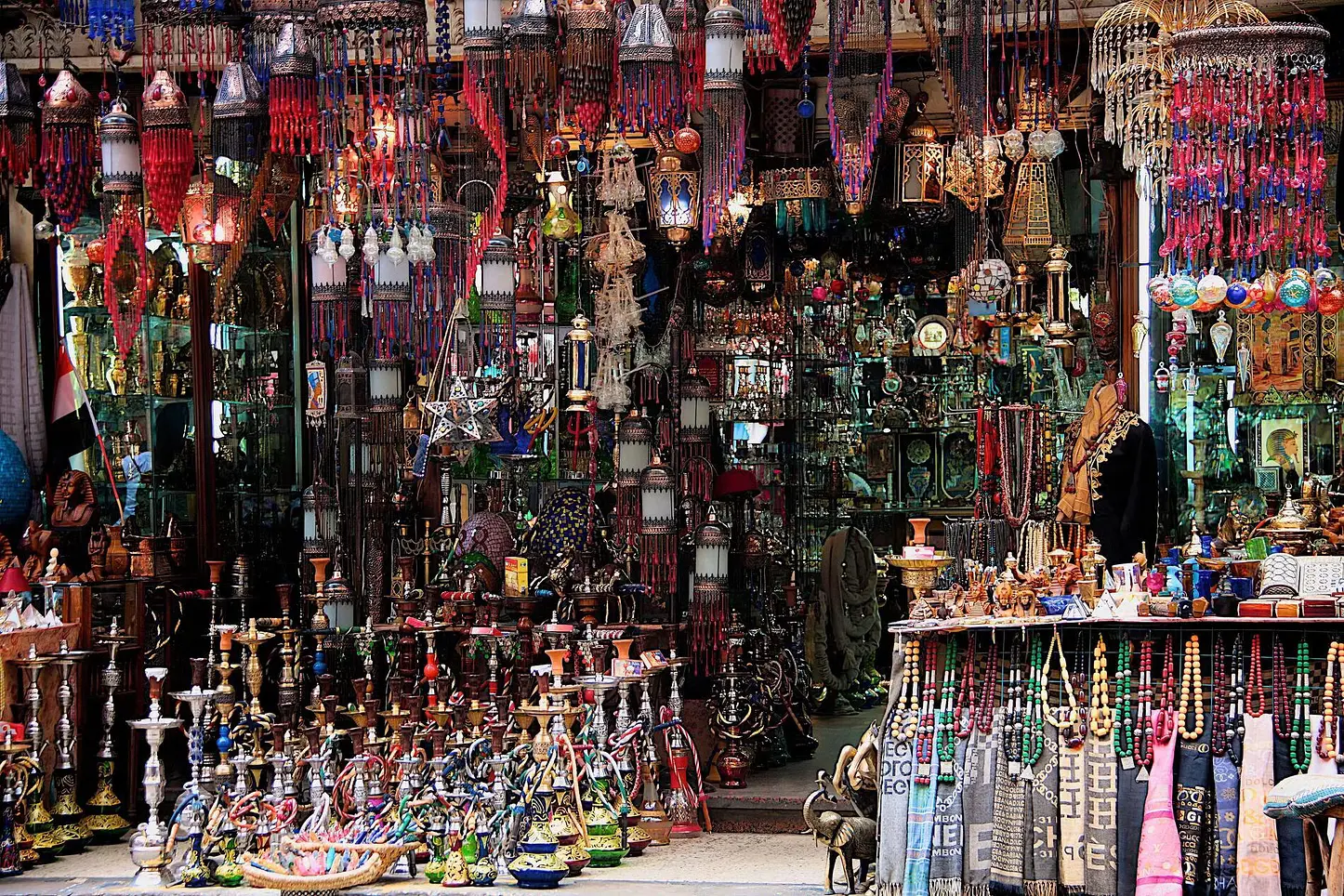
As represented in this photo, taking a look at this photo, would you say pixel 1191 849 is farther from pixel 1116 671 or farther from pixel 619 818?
pixel 619 818

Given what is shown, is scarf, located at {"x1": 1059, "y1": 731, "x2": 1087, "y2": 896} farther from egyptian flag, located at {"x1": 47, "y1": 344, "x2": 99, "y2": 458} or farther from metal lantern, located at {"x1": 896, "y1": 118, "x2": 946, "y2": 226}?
egyptian flag, located at {"x1": 47, "y1": 344, "x2": 99, "y2": 458}

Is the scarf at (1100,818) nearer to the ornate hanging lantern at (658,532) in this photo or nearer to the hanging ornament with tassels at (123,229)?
the ornate hanging lantern at (658,532)

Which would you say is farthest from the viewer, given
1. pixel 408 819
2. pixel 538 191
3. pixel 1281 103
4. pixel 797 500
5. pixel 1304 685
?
pixel 797 500

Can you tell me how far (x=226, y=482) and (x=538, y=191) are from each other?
2.11 meters

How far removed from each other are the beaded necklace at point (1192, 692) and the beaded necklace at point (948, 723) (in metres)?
0.68

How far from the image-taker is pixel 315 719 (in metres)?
8.09

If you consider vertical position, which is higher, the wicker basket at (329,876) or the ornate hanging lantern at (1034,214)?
the ornate hanging lantern at (1034,214)

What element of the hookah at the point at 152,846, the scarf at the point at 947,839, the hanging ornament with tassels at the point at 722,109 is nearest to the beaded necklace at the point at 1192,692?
the scarf at the point at 947,839

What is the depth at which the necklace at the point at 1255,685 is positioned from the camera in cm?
562

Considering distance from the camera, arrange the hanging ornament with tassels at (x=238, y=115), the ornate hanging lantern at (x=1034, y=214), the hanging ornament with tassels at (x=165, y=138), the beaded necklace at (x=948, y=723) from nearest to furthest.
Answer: the beaded necklace at (x=948, y=723)
the hanging ornament with tassels at (x=238, y=115)
the hanging ornament with tassels at (x=165, y=138)
the ornate hanging lantern at (x=1034, y=214)

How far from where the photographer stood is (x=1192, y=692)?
5715mm

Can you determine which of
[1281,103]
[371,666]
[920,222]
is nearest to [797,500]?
[920,222]

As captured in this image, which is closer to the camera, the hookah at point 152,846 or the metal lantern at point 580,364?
the hookah at point 152,846

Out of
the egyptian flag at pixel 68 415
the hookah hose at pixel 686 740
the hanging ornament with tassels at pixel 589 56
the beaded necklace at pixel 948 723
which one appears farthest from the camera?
the egyptian flag at pixel 68 415
